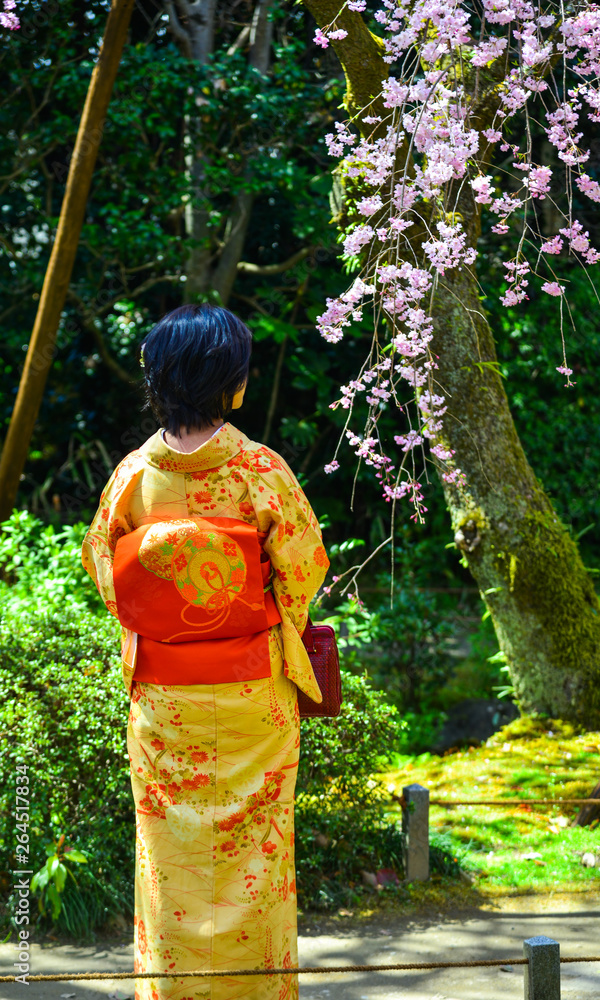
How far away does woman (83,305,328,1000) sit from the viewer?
2107 mm

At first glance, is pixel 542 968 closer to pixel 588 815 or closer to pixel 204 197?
pixel 588 815

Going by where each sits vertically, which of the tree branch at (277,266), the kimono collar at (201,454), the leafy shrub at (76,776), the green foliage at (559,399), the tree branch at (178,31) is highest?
the tree branch at (178,31)

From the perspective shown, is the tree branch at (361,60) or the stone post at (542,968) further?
the tree branch at (361,60)

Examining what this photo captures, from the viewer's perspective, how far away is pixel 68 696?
11.2 feet

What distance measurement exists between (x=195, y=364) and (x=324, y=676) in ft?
3.07

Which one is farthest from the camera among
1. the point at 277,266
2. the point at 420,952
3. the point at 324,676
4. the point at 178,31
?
the point at 277,266

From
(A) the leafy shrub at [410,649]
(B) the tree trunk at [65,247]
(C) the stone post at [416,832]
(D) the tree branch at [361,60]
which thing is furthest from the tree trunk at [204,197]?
(C) the stone post at [416,832]

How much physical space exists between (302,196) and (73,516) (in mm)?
3724

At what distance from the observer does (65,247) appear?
5.29 m

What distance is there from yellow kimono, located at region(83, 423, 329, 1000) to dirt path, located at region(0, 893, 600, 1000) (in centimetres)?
82

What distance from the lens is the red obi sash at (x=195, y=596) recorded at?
2084 mm

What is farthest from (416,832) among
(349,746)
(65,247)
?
(65,247)

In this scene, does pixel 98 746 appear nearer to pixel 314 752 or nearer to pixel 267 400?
pixel 314 752

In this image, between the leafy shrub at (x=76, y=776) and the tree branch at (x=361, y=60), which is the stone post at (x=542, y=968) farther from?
the tree branch at (x=361, y=60)
